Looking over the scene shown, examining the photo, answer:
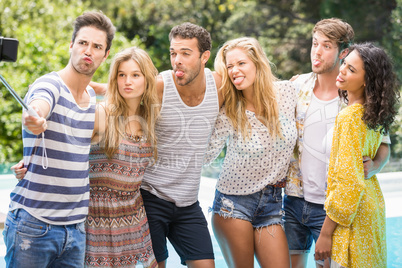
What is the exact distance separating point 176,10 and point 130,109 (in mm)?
13610

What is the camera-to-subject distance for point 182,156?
2844 millimetres

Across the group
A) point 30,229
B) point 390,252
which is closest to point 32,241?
point 30,229

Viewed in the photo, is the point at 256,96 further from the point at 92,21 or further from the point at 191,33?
the point at 92,21

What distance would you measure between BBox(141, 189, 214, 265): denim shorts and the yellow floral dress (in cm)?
79

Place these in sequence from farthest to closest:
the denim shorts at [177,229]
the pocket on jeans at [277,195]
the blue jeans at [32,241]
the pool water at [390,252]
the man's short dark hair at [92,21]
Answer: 1. the pool water at [390,252]
2. the pocket on jeans at [277,195]
3. the denim shorts at [177,229]
4. the man's short dark hair at [92,21]
5. the blue jeans at [32,241]

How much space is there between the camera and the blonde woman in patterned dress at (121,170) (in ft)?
8.21

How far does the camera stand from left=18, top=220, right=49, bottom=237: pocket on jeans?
83.3 inches

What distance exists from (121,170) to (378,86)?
134 centimetres

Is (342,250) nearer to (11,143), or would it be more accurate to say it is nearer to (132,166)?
(132,166)

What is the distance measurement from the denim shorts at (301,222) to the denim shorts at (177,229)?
52 centimetres

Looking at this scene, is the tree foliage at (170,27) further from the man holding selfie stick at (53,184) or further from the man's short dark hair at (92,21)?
the man holding selfie stick at (53,184)

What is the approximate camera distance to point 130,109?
2691 millimetres

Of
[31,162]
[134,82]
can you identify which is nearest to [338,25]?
[134,82]

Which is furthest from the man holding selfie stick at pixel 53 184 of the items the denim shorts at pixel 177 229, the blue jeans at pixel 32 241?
the denim shorts at pixel 177 229
